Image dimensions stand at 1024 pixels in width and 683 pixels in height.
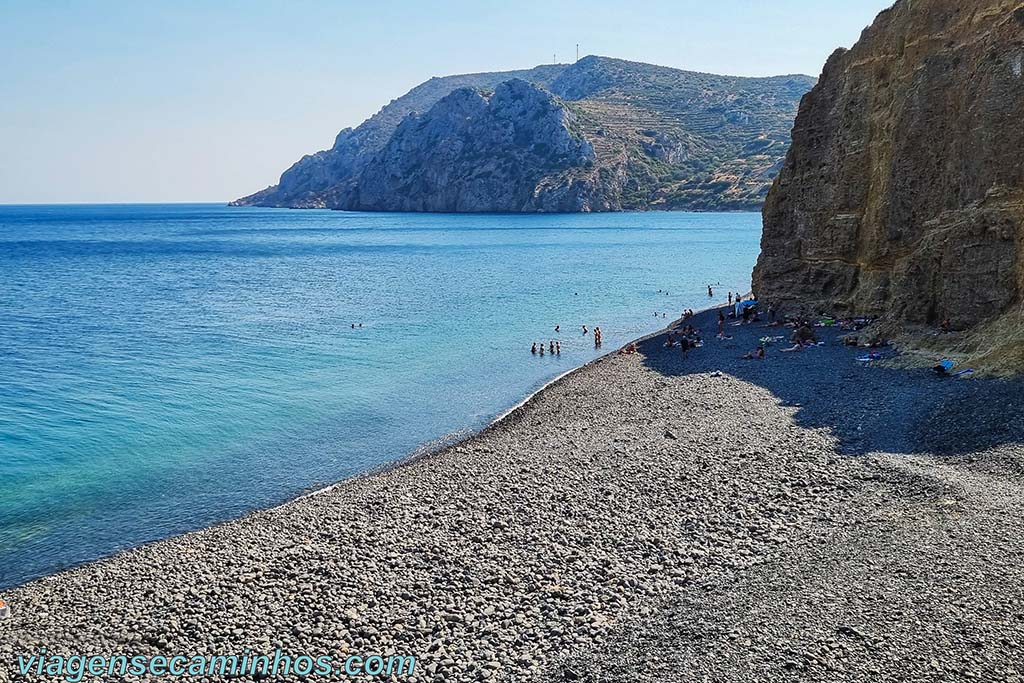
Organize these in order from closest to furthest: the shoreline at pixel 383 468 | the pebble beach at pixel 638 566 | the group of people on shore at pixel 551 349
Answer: the pebble beach at pixel 638 566
the shoreline at pixel 383 468
the group of people on shore at pixel 551 349

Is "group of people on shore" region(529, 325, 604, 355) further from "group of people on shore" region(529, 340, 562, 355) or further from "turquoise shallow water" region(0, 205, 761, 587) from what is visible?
"turquoise shallow water" region(0, 205, 761, 587)

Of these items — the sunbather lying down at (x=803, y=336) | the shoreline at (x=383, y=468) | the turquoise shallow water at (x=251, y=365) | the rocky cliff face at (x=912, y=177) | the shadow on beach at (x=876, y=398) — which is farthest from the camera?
the sunbather lying down at (x=803, y=336)

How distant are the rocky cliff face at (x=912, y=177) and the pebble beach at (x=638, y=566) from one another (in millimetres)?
7718

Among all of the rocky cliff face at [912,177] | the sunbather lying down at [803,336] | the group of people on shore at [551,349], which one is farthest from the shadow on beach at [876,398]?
the group of people on shore at [551,349]

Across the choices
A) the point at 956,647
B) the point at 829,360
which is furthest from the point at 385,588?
the point at 829,360

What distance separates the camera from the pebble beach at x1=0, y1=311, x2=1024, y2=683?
1181cm

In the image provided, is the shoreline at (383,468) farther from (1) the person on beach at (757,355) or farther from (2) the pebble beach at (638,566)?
(1) the person on beach at (757,355)

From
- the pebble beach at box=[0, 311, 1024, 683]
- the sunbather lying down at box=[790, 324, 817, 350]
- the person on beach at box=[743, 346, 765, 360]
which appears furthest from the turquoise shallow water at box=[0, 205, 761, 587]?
the sunbather lying down at box=[790, 324, 817, 350]

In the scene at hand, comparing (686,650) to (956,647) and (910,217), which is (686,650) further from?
(910,217)

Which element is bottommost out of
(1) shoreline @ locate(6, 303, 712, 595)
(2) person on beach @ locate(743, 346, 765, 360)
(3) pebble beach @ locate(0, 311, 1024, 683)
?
(1) shoreline @ locate(6, 303, 712, 595)

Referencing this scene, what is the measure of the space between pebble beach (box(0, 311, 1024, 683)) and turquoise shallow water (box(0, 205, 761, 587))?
3762 millimetres

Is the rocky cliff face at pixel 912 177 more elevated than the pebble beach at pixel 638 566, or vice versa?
the rocky cliff face at pixel 912 177

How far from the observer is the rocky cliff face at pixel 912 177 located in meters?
27.3

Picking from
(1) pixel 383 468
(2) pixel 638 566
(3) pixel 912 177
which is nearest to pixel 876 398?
(3) pixel 912 177
